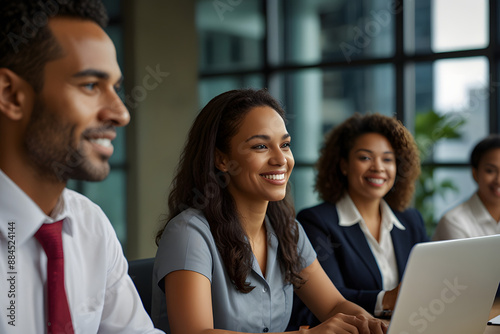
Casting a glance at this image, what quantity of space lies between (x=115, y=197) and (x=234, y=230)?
3934 millimetres

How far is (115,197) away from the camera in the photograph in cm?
534

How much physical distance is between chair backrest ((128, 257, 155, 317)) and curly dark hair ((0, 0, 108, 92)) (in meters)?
1.06

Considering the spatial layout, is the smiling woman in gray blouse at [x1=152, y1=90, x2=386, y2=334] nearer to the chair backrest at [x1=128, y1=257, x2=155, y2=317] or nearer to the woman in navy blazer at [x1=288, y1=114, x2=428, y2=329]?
the chair backrest at [x1=128, y1=257, x2=155, y2=317]

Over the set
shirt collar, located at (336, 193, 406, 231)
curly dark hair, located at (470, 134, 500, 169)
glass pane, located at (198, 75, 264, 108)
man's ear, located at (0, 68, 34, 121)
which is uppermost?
glass pane, located at (198, 75, 264, 108)

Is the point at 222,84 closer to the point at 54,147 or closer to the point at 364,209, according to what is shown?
the point at 364,209

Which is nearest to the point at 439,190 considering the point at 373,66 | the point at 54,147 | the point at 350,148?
the point at 373,66

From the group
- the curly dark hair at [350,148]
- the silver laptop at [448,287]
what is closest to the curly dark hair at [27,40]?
the silver laptop at [448,287]

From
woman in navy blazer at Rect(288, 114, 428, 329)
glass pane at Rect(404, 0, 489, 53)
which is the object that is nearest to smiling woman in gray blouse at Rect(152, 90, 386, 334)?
woman in navy blazer at Rect(288, 114, 428, 329)

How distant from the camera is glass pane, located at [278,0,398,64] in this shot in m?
4.72

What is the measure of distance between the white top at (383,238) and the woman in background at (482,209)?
0.32 metres

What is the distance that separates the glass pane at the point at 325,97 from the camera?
4820 millimetres

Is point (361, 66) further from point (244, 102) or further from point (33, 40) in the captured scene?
point (33, 40)

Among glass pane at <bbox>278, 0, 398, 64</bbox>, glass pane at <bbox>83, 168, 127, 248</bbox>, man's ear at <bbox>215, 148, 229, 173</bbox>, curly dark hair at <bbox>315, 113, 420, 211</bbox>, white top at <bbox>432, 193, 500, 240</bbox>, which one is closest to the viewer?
man's ear at <bbox>215, 148, 229, 173</bbox>

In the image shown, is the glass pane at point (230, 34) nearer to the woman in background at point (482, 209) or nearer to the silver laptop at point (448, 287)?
the woman in background at point (482, 209)
